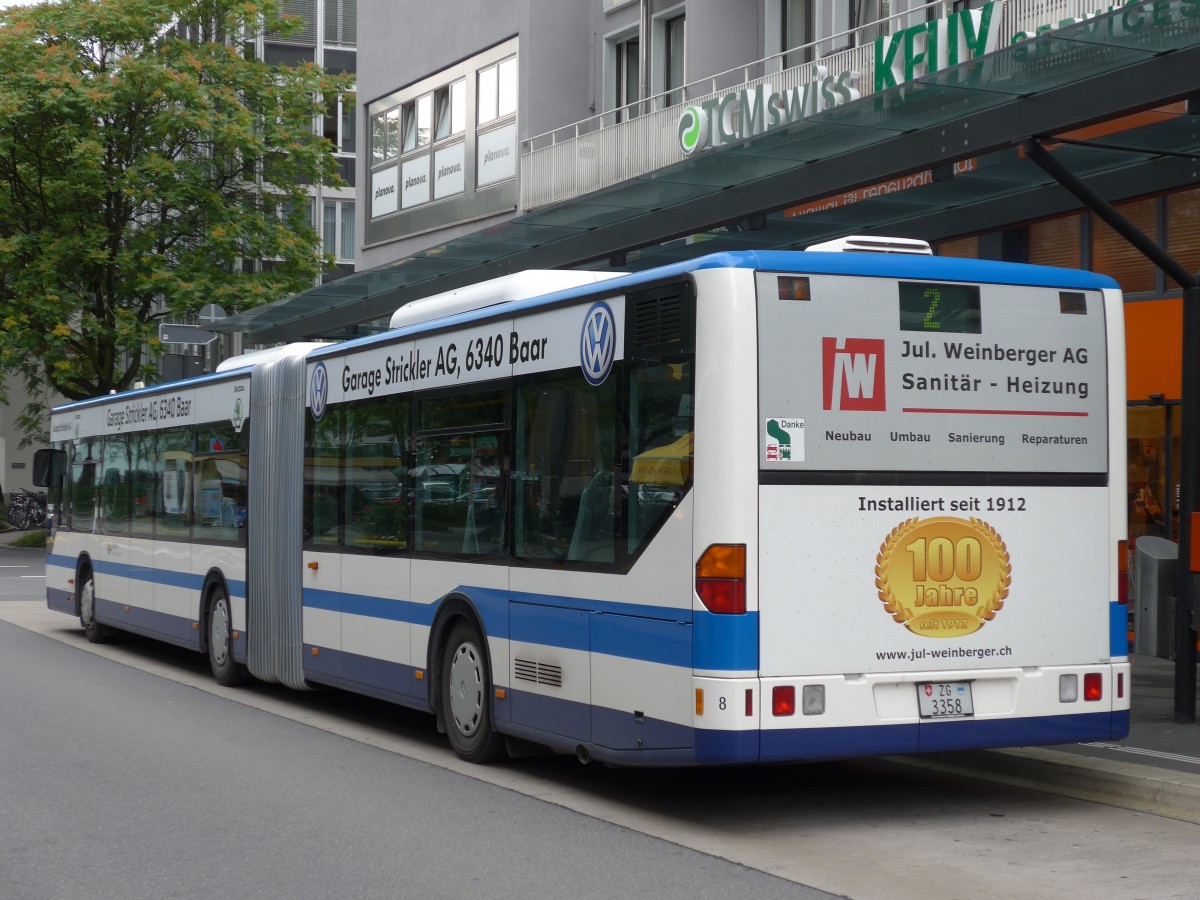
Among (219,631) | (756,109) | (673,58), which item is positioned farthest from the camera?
(673,58)

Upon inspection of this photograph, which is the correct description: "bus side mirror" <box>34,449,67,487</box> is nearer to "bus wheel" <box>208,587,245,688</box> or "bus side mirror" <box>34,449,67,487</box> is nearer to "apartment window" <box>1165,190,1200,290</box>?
"bus wheel" <box>208,587,245,688</box>

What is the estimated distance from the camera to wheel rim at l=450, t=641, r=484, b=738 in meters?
9.90

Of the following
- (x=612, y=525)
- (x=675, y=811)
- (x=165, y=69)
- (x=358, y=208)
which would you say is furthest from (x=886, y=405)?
(x=165, y=69)

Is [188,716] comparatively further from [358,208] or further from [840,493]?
[358,208]

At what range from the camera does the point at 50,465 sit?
2005cm

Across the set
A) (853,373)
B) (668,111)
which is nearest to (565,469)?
(853,373)

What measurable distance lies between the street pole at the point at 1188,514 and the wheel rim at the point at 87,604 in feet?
41.2

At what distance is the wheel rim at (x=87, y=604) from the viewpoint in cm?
1898

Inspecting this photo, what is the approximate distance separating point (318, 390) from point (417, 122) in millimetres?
16349

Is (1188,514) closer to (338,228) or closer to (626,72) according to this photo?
(626,72)

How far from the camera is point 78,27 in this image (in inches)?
1561

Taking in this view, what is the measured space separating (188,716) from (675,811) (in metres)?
5.19

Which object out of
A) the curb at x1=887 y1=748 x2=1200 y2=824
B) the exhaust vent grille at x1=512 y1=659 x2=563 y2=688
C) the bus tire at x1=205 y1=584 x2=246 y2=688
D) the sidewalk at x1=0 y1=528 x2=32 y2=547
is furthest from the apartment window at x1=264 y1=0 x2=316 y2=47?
the curb at x1=887 y1=748 x2=1200 y2=824

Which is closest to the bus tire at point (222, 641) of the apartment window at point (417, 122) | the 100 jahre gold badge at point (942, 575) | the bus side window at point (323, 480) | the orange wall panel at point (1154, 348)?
the bus side window at point (323, 480)
